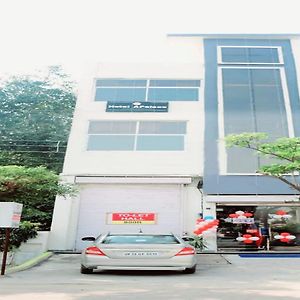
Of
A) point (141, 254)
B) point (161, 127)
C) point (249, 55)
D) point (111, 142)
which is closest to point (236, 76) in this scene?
point (249, 55)

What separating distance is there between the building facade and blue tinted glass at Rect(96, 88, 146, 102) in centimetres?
5

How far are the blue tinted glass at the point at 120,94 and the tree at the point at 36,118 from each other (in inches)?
70.1

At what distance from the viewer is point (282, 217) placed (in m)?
13.4

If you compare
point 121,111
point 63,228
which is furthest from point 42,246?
point 121,111

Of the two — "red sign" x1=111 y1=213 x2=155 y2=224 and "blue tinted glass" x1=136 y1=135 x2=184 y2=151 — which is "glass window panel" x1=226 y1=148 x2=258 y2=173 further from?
"red sign" x1=111 y1=213 x2=155 y2=224

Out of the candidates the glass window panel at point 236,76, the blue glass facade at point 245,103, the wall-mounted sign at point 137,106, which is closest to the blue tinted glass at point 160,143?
the blue glass facade at point 245,103

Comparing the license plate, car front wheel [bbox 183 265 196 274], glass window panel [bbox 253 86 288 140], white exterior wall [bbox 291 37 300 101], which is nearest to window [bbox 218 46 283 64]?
white exterior wall [bbox 291 37 300 101]

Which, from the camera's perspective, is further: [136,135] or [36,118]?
[36,118]

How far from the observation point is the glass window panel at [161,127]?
50.4 ft

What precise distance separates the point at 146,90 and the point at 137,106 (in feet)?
3.85

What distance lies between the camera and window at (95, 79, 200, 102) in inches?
643

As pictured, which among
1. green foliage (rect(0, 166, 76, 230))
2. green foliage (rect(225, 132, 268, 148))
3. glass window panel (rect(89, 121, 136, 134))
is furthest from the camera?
glass window panel (rect(89, 121, 136, 134))

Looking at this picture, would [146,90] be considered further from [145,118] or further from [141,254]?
[141,254]

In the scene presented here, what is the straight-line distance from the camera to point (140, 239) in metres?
6.76
